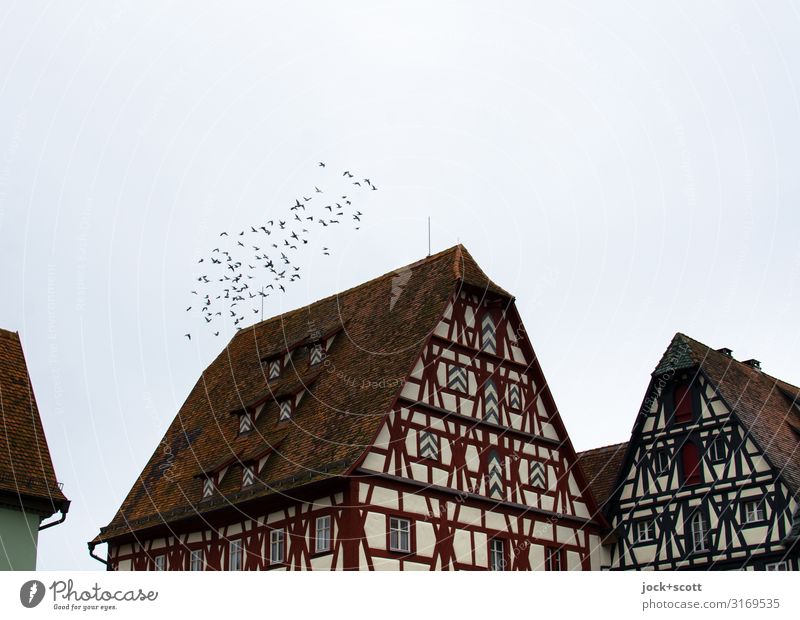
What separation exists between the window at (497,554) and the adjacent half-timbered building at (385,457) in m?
0.05

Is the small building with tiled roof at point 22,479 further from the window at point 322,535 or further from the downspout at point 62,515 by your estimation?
the window at point 322,535

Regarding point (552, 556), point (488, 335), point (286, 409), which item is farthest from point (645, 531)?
point (286, 409)

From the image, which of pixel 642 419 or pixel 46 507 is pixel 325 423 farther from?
pixel 642 419

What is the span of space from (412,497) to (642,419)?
38.1 ft

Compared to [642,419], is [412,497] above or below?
below

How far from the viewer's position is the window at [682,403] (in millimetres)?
40719

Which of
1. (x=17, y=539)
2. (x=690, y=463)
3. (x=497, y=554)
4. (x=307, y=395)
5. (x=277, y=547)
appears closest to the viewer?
(x=17, y=539)

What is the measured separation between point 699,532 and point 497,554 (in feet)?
25.1

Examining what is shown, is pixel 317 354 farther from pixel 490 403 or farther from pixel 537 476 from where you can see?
pixel 537 476

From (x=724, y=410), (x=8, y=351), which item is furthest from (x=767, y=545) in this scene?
(x=8, y=351)

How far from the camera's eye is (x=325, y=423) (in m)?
34.8

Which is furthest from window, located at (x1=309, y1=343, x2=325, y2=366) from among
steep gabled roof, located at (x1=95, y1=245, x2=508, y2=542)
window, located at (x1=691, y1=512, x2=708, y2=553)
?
window, located at (x1=691, y1=512, x2=708, y2=553)

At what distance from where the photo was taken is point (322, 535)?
32188 mm

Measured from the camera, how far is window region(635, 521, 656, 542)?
4016 cm
